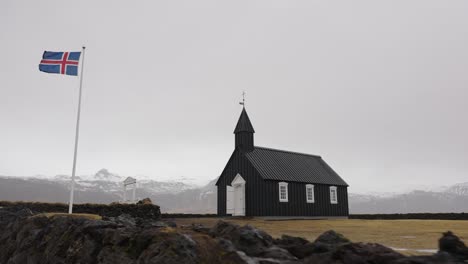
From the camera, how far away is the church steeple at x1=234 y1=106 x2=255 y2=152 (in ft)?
117

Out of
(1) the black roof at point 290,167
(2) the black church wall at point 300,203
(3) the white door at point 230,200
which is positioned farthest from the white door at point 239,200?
(1) the black roof at point 290,167

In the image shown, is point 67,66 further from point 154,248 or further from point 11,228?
point 154,248

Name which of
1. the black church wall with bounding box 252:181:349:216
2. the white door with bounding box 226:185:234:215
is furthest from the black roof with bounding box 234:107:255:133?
the black church wall with bounding box 252:181:349:216

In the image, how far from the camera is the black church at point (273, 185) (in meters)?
32.6

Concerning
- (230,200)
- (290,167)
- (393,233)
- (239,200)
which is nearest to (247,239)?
(393,233)

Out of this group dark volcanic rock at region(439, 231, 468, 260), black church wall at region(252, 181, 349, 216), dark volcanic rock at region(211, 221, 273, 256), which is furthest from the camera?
black church wall at region(252, 181, 349, 216)

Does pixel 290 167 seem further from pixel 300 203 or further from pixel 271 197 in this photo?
pixel 271 197

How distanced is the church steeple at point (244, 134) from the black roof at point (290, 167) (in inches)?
30.5

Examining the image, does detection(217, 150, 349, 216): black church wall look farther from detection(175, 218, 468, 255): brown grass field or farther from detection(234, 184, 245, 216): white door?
detection(175, 218, 468, 255): brown grass field

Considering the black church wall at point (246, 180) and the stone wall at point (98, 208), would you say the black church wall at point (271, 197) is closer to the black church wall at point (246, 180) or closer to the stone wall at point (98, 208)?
the black church wall at point (246, 180)

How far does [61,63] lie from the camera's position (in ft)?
68.4

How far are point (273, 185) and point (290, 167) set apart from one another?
4.60 metres

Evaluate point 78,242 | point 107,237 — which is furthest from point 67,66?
point 107,237

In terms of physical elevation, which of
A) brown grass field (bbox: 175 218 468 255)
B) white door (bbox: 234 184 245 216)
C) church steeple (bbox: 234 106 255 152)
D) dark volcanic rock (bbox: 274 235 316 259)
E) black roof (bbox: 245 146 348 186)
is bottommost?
brown grass field (bbox: 175 218 468 255)
